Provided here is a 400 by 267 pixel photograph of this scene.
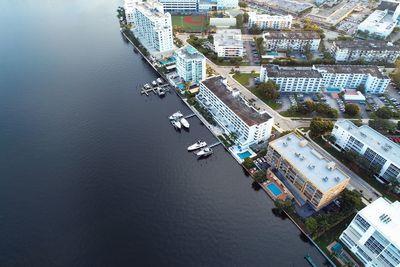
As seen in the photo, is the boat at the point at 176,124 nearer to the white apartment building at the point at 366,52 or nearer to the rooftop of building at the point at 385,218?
the rooftop of building at the point at 385,218

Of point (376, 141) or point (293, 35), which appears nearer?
point (376, 141)

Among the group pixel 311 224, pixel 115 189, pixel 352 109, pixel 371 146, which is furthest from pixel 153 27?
pixel 311 224

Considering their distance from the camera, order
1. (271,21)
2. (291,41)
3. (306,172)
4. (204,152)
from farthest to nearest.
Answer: (271,21) → (291,41) → (204,152) → (306,172)

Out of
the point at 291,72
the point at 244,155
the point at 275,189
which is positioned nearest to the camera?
the point at 275,189

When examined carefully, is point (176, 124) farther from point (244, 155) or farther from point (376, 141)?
point (376, 141)

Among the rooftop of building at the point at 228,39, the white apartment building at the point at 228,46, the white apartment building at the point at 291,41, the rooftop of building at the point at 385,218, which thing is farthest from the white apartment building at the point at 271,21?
the rooftop of building at the point at 385,218

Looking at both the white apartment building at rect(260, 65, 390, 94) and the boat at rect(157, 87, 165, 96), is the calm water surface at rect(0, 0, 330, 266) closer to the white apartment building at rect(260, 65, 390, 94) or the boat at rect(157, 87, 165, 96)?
the boat at rect(157, 87, 165, 96)

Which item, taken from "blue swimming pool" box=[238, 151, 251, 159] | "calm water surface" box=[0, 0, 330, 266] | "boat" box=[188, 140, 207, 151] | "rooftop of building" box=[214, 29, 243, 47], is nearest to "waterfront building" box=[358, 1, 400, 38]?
"rooftop of building" box=[214, 29, 243, 47]

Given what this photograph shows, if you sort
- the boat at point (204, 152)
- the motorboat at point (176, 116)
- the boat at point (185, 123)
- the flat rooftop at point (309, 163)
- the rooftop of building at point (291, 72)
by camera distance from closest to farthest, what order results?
the flat rooftop at point (309, 163)
the boat at point (204, 152)
the boat at point (185, 123)
the motorboat at point (176, 116)
the rooftop of building at point (291, 72)
